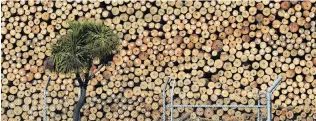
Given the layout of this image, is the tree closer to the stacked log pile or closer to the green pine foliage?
the green pine foliage

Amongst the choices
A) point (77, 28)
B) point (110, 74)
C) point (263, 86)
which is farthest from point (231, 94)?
point (77, 28)

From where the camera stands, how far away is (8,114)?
34.5 ft

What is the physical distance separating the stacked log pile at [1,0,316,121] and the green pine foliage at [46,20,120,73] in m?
0.97

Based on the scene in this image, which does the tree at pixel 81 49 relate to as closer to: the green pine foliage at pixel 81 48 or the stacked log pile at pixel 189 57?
the green pine foliage at pixel 81 48

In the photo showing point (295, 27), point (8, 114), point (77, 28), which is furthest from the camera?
point (8, 114)

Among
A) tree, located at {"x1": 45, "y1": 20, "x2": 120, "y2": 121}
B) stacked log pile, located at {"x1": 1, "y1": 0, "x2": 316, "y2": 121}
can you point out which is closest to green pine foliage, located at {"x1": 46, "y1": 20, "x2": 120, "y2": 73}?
tree, located at {"x1": 45, "y1": 20, "x2": 120, "y2": 121}

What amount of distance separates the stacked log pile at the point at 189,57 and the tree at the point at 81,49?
3.20 feet

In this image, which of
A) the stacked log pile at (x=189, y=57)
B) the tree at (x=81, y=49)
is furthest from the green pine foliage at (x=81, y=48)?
the stacked log pile at (x=189, y=57)

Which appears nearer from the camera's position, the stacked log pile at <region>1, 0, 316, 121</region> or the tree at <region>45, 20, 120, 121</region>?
the tree at <region>45, 20, 120, 121</region>

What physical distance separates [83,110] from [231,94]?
231 cm

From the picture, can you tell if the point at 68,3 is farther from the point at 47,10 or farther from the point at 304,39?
the point at 304,39

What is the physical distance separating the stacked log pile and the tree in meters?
0.98

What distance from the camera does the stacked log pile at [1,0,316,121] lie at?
9859mm

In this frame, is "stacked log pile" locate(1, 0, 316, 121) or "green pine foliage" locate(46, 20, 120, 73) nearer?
"green pine foliage" locate(46, 20, 120, 73)
